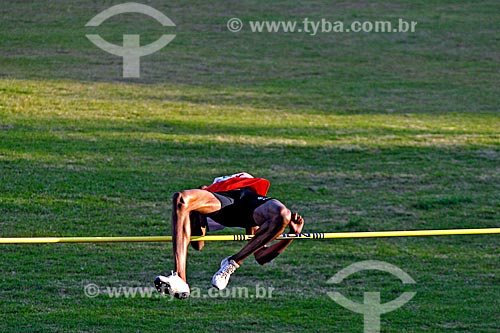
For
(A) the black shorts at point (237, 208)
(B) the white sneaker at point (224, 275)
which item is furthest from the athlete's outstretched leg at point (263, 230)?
(A) the black shorts at point (237, 208)

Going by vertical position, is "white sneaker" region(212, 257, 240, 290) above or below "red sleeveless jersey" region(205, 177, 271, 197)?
below

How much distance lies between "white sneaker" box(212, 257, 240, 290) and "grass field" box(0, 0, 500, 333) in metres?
2.02

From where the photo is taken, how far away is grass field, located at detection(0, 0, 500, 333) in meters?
11.8

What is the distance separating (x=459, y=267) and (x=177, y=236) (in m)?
5.55

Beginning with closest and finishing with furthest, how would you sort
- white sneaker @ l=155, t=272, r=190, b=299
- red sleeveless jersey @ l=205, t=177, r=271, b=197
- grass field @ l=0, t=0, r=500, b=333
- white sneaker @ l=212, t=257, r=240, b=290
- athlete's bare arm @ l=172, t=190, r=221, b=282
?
white sneaker @ l=155, t=272, r=190, b=299, athlete's bare arm @ l=172, t=190, r=221, b=282, white sneaker @ l=212, t=257, r=240, b=290, red sleeveless jersey @ l=205, t=177, r=271, b=197, grass field @ l=0, t=0, r=500, b=333

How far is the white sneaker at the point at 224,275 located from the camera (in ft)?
29.8

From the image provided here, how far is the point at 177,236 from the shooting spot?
8.92m

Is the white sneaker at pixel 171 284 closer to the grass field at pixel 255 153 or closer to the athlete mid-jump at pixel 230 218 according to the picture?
the athlete mid-jump at pixel 230 218

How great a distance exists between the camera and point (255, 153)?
17359 millimetres

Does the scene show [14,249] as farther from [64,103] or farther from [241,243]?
[64,103]

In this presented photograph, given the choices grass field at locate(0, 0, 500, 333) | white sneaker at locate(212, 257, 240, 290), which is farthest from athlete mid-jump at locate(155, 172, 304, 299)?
grass field at locate(0, 0, 500, 333)

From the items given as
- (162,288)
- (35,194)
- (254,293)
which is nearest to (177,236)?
(162,288)

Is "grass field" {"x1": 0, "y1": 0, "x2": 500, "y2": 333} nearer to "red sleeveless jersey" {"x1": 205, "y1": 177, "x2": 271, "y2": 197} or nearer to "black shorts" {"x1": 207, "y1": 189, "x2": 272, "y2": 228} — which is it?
"black shorts" {"x1": 207, "y1": 189, "x2": 272, "y2": 228}

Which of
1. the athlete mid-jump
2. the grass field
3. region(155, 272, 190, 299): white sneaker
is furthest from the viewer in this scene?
the grass field
